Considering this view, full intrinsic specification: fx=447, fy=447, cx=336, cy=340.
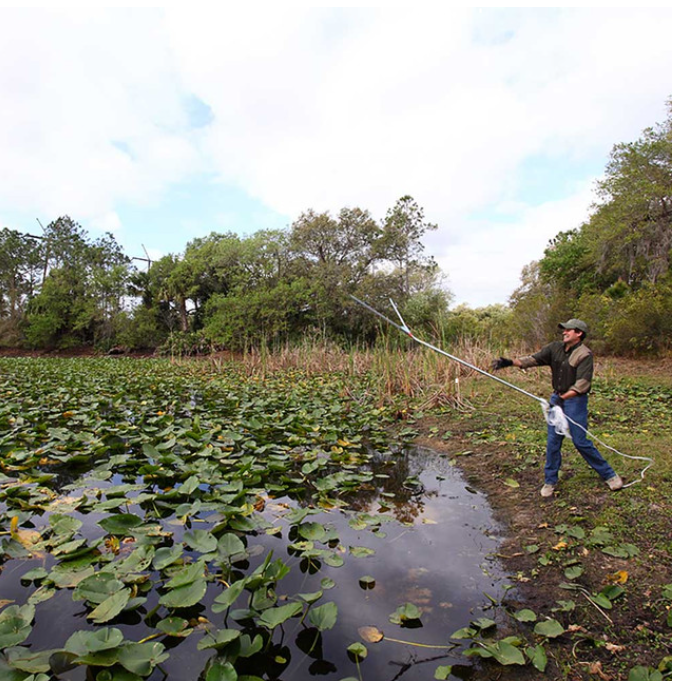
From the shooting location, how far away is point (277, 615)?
170 centimetres

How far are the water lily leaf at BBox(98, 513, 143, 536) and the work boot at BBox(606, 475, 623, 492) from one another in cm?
299

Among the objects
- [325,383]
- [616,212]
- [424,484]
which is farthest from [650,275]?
[424,484]

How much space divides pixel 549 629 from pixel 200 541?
1601 mm

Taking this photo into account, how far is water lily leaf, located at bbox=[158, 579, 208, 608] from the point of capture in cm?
172

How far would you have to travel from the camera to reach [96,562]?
2164 millimetres

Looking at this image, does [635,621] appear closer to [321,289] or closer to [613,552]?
[613,552]

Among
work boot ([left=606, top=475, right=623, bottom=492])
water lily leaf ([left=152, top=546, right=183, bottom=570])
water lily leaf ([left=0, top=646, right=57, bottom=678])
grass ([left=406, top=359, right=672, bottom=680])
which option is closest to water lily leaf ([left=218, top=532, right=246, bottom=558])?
water lily leaf ([left=152, top=546, right=183, bottom=570])

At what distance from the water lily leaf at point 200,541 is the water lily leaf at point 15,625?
2.20 feet

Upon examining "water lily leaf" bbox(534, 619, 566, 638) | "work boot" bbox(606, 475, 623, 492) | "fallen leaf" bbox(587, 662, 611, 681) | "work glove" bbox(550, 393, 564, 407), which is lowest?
"fallen leaf" bbox(587, 662, 611, 681)

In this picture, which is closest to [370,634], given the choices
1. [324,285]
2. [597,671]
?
[597,671]

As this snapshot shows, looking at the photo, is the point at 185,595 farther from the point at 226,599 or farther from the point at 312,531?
the point at 312,531

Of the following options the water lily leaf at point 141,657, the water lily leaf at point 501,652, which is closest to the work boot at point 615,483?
the water lily leaf at point 501,652

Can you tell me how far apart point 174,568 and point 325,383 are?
633 cm

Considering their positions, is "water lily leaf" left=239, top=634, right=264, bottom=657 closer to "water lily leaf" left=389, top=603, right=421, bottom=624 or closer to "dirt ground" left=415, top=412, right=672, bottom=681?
"water lily leaf" left=389, top=603, right=421, bottom=624
